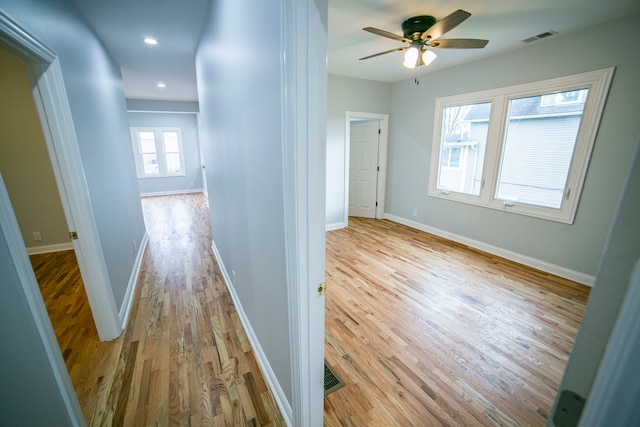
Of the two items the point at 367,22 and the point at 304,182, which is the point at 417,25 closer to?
the point at 367,22

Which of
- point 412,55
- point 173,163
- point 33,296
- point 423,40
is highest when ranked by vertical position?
point 423,40

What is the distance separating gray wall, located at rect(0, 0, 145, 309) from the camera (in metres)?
1.56

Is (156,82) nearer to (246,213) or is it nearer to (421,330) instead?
(246,213)

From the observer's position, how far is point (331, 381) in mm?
1693

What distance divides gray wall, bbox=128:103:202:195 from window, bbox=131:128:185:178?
14cm

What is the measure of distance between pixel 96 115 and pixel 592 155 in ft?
16.4

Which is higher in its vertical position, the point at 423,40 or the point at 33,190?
the point at 423,40

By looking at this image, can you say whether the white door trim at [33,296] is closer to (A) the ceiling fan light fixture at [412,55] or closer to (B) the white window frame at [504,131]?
(A) the ceiling fan light fixture at [412,55]

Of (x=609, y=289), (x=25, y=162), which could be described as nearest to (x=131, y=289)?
(x=25, y=162)

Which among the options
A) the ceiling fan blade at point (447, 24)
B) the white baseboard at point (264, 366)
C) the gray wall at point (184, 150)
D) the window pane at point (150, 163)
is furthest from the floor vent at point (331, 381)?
the window pane at point (150, 163)

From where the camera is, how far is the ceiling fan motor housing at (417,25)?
236 cm

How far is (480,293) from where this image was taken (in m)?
2.71

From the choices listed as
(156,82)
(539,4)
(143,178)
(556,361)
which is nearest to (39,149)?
(156,82)

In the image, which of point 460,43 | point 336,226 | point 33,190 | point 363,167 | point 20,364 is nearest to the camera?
point 20,364
